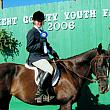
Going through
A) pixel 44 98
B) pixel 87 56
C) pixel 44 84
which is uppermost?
pixel 87 56

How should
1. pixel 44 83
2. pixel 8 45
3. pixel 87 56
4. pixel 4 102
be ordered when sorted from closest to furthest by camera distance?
pixel 44 83, pixel 87 56, pixel 4 102, pixel 8 45

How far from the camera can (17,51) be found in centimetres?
1075

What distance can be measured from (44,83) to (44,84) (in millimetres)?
27

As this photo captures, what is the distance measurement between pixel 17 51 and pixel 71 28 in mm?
1851

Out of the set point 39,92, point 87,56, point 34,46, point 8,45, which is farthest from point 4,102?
point 8,45

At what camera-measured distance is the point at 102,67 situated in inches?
293

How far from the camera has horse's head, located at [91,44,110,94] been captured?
24.4 ft

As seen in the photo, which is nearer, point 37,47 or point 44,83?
point 44,83

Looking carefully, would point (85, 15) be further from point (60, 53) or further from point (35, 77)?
point (35, 77)

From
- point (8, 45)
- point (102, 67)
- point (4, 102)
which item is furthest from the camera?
point (8, 45)

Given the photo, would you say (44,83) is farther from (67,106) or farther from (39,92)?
(67,106)

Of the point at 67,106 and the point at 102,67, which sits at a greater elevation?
the point at 102,67

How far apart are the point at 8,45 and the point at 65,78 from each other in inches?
136

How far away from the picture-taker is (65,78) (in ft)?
25.3
